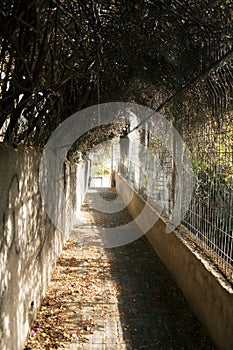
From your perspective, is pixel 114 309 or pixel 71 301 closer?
pixel 114 309

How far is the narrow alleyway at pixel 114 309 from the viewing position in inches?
148

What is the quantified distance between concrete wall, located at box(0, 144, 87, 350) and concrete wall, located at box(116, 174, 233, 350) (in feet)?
5.94

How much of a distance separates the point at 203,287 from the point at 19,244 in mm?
2001

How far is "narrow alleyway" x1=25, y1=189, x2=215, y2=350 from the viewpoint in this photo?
12.3ft

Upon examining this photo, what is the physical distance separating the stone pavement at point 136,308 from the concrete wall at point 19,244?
66 centimetres

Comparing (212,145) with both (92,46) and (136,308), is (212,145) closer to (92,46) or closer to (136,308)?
(92,46)

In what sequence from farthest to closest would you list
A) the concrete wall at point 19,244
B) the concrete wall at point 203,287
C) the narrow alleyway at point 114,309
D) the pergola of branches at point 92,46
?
the narrow alleyway at point 114,309 < the concrete wall at point 203,287 < the pergola of branches at point 92,46 < the concrete wall at point 19,244

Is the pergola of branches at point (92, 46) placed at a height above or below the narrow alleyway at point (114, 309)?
above

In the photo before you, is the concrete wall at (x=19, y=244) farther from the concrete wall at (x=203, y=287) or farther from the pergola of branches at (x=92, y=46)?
the concrete wall at (x=203, y=287)

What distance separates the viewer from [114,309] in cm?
455

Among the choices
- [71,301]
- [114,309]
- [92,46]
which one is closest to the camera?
[92,46]

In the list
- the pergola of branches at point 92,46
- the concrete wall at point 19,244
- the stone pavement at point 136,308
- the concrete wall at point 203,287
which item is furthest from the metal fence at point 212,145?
the concrete wall at point 19,244

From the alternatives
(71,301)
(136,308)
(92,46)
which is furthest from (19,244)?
(92,46)

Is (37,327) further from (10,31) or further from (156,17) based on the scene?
(156,17)
